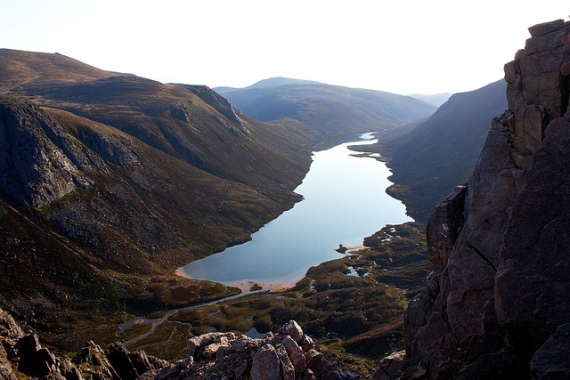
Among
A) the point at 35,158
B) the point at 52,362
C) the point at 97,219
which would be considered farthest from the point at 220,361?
the point at 35,158

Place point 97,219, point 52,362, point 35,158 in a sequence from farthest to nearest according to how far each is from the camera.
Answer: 1. point 97,219
2. point 35,158
3. point 52,362

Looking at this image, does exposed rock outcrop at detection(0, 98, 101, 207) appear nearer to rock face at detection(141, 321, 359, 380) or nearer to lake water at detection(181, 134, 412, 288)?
lake water at detection(181, 134, 412, 288)

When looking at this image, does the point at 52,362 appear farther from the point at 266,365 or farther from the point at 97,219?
the point at 97,219

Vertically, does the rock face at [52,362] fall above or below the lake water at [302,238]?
above

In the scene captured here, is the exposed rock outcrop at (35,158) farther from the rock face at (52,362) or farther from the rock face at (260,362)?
the rock face at (260,362)

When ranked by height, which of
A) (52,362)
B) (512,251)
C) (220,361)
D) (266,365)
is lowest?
(52,362)

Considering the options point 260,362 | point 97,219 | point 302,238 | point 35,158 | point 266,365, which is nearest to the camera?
point 266,365

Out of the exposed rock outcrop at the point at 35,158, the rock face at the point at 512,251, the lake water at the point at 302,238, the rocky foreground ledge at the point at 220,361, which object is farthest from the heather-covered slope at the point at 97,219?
the rock face at the point at 512,251

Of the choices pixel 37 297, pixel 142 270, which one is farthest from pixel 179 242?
pixel 37 297
